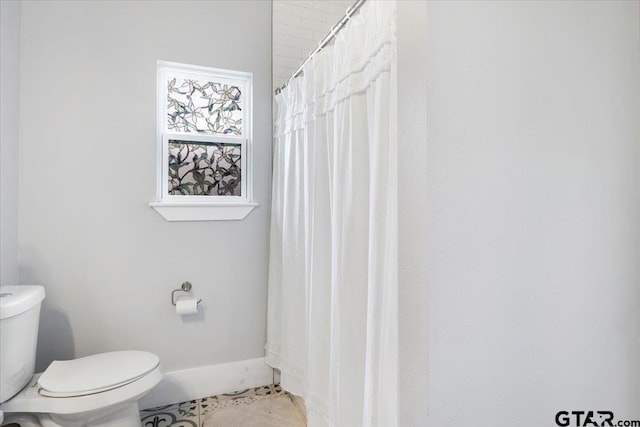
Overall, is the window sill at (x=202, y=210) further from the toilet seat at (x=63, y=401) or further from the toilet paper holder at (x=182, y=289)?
the toilet seat at (x=63, y=401)

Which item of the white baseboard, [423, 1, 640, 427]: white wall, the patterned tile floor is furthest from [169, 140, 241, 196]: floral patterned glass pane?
[423, 1, 640, 427]: white wall

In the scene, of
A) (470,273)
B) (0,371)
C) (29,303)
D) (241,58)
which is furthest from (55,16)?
(470,273)

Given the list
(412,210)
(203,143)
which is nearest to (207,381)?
(203,143)

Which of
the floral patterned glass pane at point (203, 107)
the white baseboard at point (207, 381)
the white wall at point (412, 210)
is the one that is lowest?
the white baseboard at point (207, 381)

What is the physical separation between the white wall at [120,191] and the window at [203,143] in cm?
7

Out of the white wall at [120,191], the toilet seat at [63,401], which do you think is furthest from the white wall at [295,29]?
the toilet seat at [63,401]

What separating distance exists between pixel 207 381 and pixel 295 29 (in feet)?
7.70

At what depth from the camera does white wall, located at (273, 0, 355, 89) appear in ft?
7.59

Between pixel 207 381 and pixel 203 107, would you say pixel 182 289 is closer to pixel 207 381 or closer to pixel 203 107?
pixel 207 381

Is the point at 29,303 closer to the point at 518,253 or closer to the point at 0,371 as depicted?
the point at 0,371

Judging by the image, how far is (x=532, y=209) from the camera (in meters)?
0.81

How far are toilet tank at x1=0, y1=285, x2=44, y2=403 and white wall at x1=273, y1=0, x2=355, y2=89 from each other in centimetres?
174

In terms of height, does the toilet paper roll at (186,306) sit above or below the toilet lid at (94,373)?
above

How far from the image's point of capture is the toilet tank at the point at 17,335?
1443 millimetres
